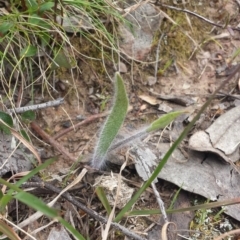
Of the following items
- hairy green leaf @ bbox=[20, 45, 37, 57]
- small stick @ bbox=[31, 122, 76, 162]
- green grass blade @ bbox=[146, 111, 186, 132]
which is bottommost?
small stick @ bbox=[31, 122, 76, 162]

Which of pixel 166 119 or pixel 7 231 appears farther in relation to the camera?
pixel 166 119

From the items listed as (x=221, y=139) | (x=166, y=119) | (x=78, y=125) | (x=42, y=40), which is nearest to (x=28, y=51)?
(x=42, y=40)

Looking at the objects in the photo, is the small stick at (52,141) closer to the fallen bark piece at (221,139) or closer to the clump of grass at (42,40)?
the clump of grass at (42,40)

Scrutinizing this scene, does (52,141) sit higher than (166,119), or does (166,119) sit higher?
(166,119)

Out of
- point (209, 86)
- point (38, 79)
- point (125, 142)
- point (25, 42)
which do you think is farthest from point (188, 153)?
point (25, 42)

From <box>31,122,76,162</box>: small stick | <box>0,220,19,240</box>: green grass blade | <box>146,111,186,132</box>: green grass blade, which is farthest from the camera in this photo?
<box>31,122,76,162</box>: small stick

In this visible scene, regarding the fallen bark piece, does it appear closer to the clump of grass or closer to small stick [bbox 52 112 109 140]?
small stick [bbox 52 112 109 140]

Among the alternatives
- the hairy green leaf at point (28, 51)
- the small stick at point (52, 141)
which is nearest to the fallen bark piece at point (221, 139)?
the small stick at point (52, 141)

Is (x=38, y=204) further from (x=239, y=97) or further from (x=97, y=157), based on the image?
(x=239, y=97)

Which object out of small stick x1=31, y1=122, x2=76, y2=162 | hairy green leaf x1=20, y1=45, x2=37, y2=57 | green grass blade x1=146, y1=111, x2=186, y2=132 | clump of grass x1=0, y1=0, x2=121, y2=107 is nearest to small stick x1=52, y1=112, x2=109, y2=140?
small stick x1=31, y1=122, x2=76, y2=162

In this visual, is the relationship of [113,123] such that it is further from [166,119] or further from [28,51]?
[28,51]
